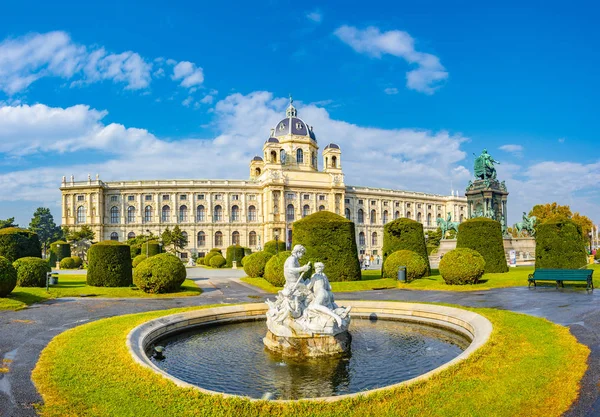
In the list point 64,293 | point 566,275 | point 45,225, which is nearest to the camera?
point 566,275

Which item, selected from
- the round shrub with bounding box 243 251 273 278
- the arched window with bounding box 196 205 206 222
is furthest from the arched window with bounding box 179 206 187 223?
the round shrub with bounding box 243 251 273 278

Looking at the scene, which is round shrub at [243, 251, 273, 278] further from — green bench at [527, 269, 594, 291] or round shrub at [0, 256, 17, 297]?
green bench at [527, 269, 594, 291]

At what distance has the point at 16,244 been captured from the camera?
24.4 metres

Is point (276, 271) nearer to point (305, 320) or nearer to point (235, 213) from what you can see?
point (305, 320)

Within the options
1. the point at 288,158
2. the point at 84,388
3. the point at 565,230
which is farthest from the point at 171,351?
the point at 288,158

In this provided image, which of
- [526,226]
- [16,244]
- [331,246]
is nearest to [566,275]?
[331,246]

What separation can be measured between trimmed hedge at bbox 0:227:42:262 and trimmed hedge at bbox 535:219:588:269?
2681 centimetres

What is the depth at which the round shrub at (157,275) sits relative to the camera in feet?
60.2

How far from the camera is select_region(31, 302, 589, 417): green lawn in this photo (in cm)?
548

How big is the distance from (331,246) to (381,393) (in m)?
16.2

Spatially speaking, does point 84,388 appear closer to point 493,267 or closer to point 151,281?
point 151,281

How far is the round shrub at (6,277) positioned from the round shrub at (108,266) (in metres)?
5.57

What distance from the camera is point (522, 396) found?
5836 mm

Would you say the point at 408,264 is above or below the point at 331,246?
below
